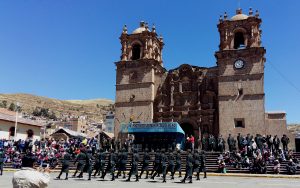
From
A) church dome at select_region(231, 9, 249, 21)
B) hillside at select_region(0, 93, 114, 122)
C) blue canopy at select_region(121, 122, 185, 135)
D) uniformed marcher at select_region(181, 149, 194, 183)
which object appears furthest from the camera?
hillside at select_region(0, 93, 114, 122)

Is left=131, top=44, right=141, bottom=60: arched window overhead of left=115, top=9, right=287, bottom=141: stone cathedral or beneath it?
overhead

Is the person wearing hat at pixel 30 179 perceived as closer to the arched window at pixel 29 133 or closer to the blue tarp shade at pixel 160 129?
the blue tarp shade at pixel 160 129

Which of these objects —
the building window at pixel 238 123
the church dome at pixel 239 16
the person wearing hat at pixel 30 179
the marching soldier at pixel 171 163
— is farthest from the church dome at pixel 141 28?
the person wearing hat at pixel 30 179

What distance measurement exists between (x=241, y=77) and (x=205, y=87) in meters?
4.39

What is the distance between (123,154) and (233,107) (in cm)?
1877

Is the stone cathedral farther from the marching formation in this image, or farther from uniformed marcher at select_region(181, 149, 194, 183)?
uniformed marcher at select_region(181, 149, 194, 183)

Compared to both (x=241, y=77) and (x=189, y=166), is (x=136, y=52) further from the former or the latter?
(x=189, y=166)

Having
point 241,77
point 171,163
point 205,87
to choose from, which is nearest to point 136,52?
point 205,87

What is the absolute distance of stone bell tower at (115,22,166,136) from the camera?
37.8 m

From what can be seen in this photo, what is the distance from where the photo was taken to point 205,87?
36438mm

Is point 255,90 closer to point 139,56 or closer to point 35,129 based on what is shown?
point 139,56

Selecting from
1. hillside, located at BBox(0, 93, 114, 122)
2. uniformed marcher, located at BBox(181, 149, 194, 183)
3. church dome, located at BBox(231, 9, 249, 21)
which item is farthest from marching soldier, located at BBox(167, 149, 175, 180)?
hillside, located at BBox(0, 93, 114, 122)

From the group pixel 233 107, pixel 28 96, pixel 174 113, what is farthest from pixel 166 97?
pixel 28 96

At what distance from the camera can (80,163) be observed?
18.2 meters
